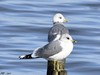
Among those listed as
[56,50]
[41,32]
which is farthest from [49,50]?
[41,32]

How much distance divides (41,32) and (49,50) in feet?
26.3

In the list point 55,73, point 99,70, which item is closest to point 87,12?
point 99,70

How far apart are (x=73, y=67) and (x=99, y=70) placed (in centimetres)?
72

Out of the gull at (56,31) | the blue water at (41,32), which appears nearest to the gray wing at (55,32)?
the gull at (56,31)

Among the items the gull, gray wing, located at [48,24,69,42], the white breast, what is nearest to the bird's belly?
the white breast

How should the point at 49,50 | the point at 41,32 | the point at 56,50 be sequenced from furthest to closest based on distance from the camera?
the point at 41,32 → the point at 56,50 → the point at 49,50

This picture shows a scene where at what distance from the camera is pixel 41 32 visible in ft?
58.2

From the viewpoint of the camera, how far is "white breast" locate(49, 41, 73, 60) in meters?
9.80

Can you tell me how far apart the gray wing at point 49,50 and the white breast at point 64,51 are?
0.18 ft

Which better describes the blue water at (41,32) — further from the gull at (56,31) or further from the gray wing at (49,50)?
the gray wing at (49,50)

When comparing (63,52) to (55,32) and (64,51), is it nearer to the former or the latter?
(64,51)

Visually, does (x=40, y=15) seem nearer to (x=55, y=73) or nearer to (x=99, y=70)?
(x=99, y=70)

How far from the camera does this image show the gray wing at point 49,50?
9719 millimetres

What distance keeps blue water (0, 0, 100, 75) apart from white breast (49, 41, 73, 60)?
3527 mm
